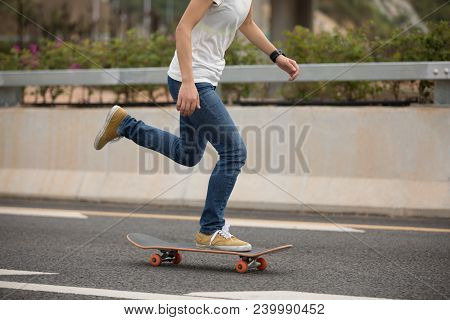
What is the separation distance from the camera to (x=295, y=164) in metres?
9.12

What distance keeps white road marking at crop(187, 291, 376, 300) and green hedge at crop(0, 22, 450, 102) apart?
181 inches

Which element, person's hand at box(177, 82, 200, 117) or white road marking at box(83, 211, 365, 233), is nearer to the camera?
person's hand at box(177, 82, 200, 117)

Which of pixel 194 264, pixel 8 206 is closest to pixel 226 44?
pixel 194 264

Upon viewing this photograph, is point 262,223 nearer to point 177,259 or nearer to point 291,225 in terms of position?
point 291,225

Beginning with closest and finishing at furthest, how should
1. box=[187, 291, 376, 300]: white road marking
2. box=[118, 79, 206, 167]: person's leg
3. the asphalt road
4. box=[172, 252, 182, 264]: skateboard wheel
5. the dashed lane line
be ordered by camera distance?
box=[187, 291, 376, 300]: white road marking, the asphalt road, box=[118, 79, 206, 167]: person's leg, box=[172, 252, 182, 264]: skateboard wheel, the dashed lane line

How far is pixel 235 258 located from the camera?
6.53 m

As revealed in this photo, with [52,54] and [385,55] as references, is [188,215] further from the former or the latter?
[52,54]

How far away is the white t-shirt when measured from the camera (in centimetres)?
581

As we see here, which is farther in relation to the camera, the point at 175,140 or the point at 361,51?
the point at 361,51

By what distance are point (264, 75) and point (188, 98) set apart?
3715 mm

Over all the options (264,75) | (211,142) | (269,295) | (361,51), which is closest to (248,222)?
(264,75)

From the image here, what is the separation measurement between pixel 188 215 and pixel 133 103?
2055mm

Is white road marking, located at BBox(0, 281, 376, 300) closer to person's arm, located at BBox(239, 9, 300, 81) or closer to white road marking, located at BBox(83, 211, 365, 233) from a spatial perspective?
person's arm, located at BBox(239, 9, 300, 81)

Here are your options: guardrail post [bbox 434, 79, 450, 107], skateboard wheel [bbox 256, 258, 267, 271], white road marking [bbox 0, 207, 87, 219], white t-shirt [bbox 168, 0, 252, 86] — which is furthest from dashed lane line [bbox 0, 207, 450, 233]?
white t-shirt [bbox 168, 0, 252, 86]
